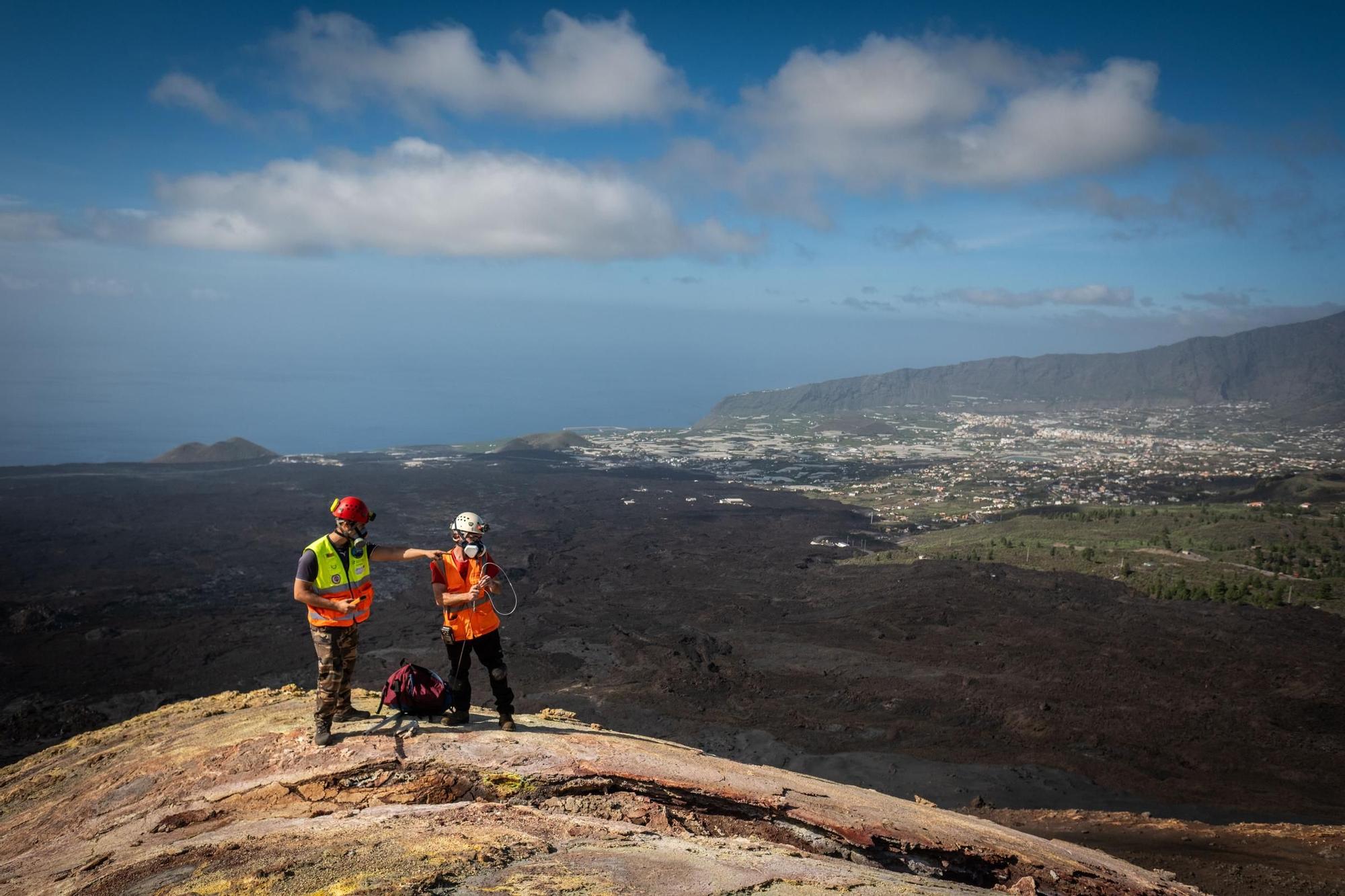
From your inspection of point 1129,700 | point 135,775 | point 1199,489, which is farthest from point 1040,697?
point 1199,489

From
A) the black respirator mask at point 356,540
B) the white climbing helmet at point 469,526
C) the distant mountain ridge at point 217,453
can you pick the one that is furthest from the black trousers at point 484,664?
the distant mountain ridge at point 217,453

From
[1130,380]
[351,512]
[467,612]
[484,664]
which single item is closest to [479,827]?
[484,664]

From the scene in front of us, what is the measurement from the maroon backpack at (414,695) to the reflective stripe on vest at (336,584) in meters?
0.82

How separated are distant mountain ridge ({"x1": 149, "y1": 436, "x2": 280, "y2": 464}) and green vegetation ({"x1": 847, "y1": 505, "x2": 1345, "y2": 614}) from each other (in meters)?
64.6

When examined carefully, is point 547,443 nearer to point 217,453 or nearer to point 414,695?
point 217,453

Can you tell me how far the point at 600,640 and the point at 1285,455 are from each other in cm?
9410

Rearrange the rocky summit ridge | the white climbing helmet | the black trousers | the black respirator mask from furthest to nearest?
the black trousers
the white climbing helmet
the black respirator mask
the rocky summit ridge

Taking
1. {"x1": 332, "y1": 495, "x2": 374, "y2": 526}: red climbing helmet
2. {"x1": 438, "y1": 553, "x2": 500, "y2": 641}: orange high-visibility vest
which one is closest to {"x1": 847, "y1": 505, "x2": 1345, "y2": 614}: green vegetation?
{"x1": 438, "y1": 553, "x2": 500, "y2": 641}: orange high-visibility vest

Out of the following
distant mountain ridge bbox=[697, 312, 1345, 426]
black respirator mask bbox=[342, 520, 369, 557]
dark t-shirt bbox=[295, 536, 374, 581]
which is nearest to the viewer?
dark t-shirt bbox=[295, 536, 374, 581]

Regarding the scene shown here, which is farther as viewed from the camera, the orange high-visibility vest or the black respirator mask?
the orange high-visibility vest

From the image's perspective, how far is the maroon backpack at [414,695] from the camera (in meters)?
7.55

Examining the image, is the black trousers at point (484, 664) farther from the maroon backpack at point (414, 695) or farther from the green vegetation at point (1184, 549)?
the green vegetation at point (1184, 549)

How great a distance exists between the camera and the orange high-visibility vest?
284 inches

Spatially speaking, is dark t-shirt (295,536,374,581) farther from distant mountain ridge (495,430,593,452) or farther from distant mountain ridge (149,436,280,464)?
distant mountain ridge (495,430,593,452)
